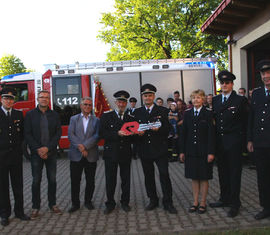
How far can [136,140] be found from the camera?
477 cm

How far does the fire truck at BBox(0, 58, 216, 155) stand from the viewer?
33.9ft

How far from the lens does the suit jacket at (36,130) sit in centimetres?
450

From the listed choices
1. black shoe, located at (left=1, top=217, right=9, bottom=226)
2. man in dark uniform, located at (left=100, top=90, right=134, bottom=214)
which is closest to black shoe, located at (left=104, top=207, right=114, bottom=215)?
man in dark uniform, located at (left=100, top=90, right=134, bottom=214)

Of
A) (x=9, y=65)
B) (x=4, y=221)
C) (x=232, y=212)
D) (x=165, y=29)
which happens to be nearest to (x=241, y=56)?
(x=232, y=212)

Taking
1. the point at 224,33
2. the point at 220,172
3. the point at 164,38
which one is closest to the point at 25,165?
the point at 220,172

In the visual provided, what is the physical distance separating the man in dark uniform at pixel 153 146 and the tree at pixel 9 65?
43.3m

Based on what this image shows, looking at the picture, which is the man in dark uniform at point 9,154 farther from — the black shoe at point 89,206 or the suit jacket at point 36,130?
the black shoe at point 89,206

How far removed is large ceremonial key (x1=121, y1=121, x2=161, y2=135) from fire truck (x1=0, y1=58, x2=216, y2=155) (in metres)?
5.87

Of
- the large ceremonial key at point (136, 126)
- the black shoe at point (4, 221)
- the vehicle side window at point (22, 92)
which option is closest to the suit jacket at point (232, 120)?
the large ceremonial key at point (136, 126)

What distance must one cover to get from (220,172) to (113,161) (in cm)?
177

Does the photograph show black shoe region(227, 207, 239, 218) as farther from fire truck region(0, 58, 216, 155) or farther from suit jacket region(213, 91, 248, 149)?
fire truck region(0, 58, 216, 155)

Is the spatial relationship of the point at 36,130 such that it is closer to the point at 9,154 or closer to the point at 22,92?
the point at 9,154

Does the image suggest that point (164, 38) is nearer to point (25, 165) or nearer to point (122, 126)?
point (25, 165)

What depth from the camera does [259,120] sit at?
164 inches
